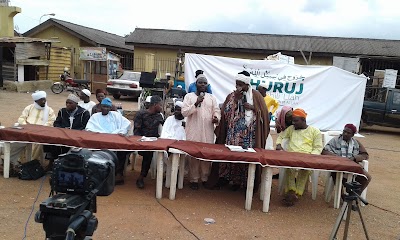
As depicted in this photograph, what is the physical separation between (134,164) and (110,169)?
378 cm

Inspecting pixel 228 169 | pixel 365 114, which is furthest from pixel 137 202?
pixel 365 114

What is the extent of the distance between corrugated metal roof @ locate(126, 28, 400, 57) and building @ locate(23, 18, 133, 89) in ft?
7.21

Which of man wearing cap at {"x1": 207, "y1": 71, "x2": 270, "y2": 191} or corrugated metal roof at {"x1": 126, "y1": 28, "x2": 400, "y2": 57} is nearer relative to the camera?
Answer: man wearing cap at {"x1": 207, "y1": 71, "x2": 270, "y2": 191}

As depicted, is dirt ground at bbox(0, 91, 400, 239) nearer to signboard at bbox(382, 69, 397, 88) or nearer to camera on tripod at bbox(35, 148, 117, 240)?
camera on tripod at bbox(35, 148, 117, 240)

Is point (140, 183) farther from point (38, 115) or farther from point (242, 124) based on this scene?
point (38, 115)

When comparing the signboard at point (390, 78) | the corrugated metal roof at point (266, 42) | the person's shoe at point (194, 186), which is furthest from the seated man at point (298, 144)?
the corrugated metal roof at point (266, 42)

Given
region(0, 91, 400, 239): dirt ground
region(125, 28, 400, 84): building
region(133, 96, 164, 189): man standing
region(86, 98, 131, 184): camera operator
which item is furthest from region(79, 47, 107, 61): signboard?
region(0, 91, 400, 239): dirt ground

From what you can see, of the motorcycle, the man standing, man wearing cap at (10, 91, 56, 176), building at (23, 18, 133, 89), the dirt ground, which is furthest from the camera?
building at (23, 18, 133, 89)

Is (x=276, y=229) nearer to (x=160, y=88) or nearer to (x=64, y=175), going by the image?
(x=64, y=175)

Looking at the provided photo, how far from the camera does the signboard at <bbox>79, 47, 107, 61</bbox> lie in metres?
17.9

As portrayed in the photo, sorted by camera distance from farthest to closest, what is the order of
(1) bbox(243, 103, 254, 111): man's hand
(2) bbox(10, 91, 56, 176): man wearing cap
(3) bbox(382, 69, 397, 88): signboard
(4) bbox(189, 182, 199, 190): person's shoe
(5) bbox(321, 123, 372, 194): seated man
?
(3) bbox(382, 69, 397, 88): signboard < (2) bbox(10, 91, 56, 176): man wearing cap < (4) bbox(189, 182, 199, 190): person's shoe < (5) bbox(321, 123, 372, 194): seated man < (1) bbox(243, 103, 254, 111): man's hand

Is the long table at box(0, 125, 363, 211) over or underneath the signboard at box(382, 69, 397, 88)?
underneath

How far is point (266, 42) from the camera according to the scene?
20.4m

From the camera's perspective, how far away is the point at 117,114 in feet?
18.2
